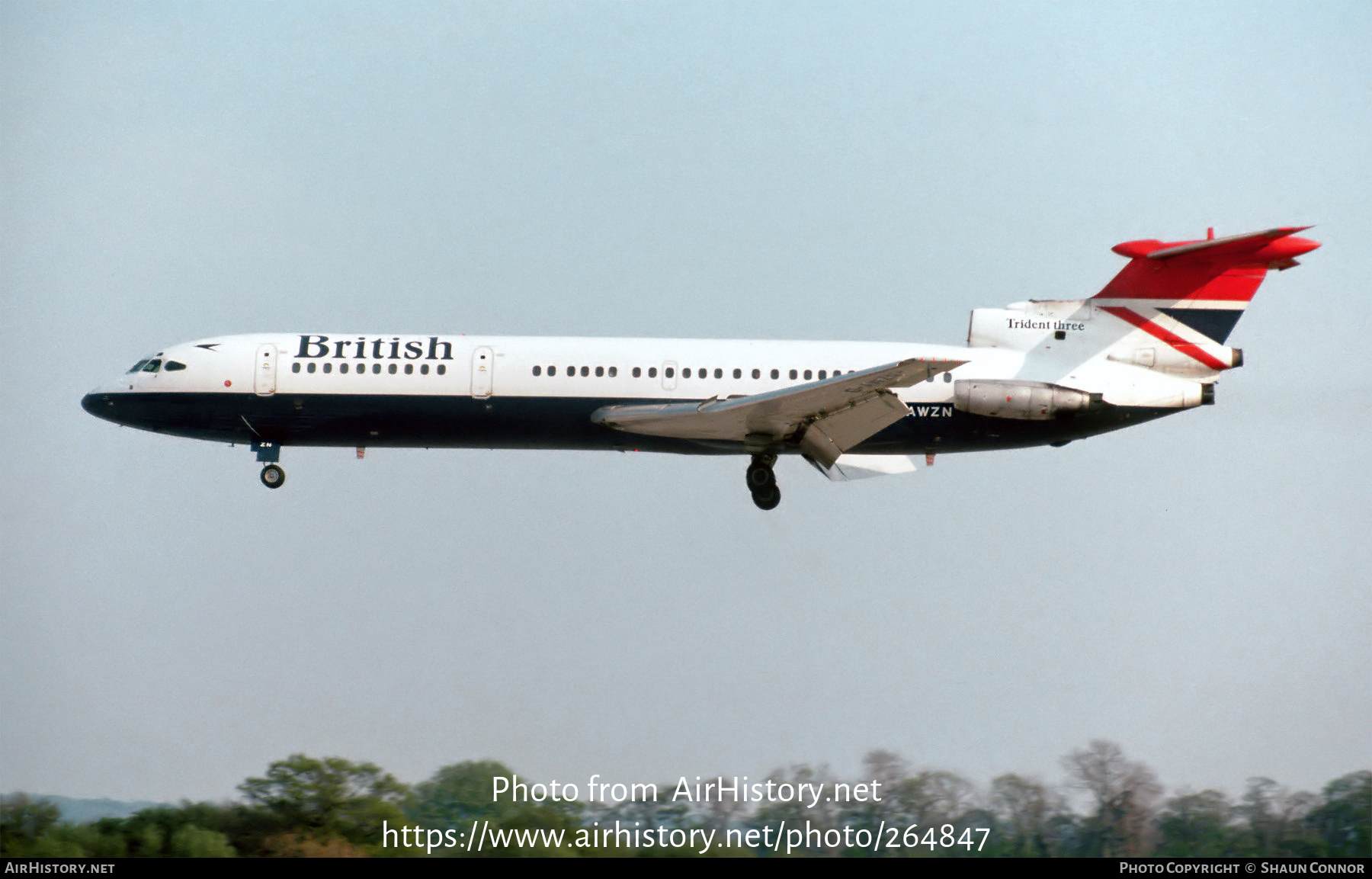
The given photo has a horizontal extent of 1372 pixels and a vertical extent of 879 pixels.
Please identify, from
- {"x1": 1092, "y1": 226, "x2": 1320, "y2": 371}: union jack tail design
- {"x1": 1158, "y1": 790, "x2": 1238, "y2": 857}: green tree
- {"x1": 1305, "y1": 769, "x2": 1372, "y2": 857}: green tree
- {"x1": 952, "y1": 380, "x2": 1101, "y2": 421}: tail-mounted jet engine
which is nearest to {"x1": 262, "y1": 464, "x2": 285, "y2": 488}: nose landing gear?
{"x1": 952, "y1": 380, "x2": 1101, "y2": 421}: tail-mounted jet engine

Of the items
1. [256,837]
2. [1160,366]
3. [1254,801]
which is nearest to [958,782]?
[1254,801]

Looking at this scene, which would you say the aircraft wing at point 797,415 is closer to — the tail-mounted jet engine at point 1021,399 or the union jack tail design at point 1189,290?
the tail-mounted jet engine at point 1021,399

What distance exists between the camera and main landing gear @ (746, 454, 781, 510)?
116 feet

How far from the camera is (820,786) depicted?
34812 mm

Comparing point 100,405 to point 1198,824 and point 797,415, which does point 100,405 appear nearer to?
point 797,415

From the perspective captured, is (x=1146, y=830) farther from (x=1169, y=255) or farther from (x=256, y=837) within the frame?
(x=256, y=837)

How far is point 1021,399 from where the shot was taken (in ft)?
110

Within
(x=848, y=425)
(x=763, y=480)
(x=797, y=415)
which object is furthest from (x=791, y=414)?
(x=763, y=480)

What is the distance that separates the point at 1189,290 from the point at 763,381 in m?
9.31

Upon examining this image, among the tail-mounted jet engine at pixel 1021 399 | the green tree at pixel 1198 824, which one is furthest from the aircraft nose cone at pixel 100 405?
the green tree at pixel 1198 824

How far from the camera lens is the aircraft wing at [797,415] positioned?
3172 cm

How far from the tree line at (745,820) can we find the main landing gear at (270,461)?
6247 millimetres
